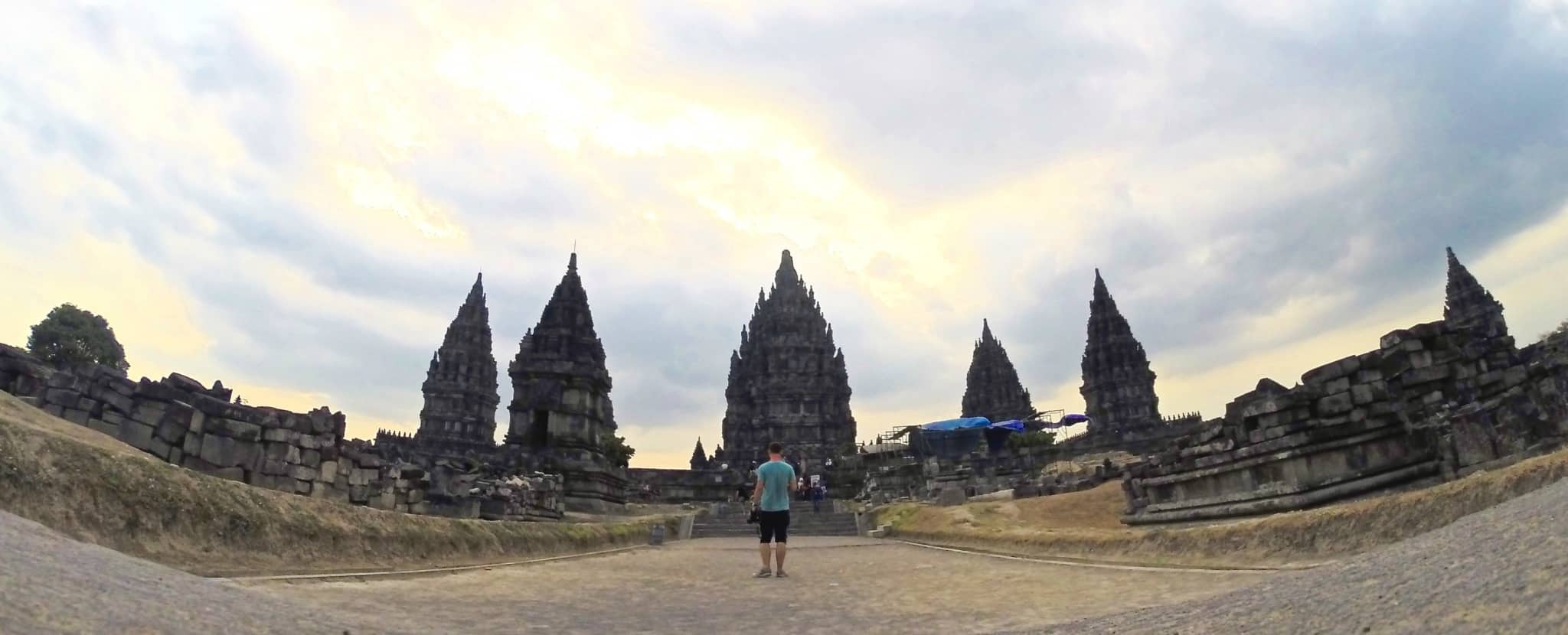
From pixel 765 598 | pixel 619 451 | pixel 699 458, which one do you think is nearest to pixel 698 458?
pixel 699 458

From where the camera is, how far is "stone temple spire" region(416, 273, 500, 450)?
192ft

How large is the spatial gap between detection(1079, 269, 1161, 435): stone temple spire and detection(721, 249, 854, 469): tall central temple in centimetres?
2060

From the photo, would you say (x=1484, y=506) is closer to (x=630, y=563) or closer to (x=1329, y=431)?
(x=1329, y=431)

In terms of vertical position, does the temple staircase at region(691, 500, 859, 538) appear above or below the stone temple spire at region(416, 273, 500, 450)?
below

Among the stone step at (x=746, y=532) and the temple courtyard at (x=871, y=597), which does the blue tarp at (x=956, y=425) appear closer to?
the stone step at (x=746, y=532)

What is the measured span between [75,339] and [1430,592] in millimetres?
52756

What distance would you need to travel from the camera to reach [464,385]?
59.5 meters

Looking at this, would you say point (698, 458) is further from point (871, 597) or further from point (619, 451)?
point (871, 597)

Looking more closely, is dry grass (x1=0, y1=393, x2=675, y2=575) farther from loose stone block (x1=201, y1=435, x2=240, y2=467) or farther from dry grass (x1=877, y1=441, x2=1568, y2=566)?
dry grass (x1=877, y1=441, x2=1568, y2=566)

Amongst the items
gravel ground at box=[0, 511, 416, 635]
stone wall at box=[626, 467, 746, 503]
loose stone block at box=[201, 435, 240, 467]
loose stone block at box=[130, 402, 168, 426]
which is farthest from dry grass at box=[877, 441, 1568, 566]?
stone wall at box=[626, 467, 746, 503]

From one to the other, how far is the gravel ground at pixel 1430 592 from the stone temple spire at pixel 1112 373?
5702 cm

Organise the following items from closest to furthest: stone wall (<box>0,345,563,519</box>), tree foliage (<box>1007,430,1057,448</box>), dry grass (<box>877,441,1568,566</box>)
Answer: dry grass (<box>877,441,1568,566</box>), stone wall (<box>0,345,563,519</box>), tree foliage (<box>1007,430,1057,448</box>)

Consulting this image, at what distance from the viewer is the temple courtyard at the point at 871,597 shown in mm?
2701

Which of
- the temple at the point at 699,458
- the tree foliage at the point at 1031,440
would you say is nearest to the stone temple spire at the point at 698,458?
the temple at the point at 699,458
